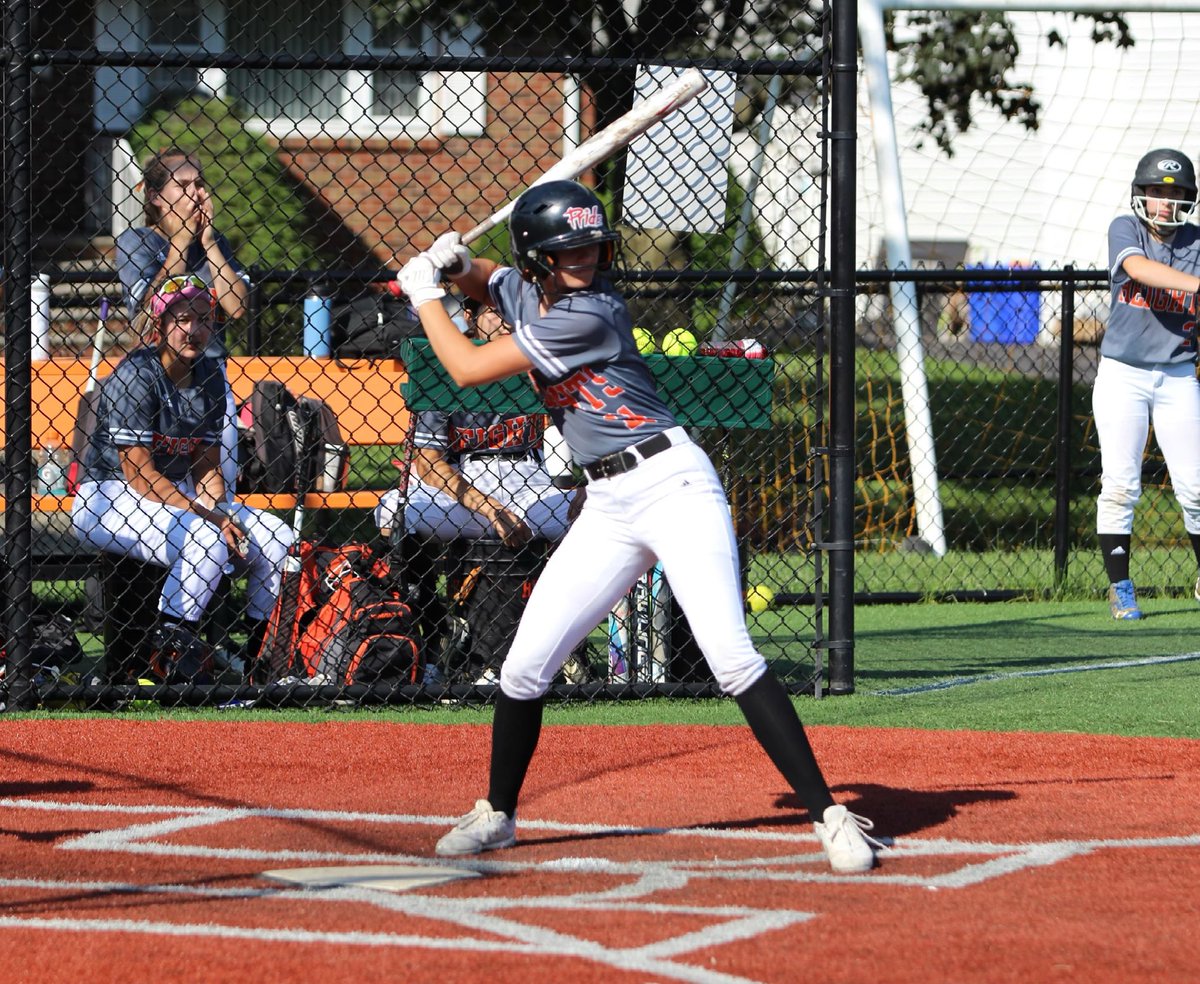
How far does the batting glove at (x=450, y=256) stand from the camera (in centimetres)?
459

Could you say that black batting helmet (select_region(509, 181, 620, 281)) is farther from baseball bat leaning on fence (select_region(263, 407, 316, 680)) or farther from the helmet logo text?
baseball bat leaning on fence (select_region(263, 407, 316, 680))

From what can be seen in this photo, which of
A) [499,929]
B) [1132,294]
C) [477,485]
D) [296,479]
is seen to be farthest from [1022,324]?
[499,929]

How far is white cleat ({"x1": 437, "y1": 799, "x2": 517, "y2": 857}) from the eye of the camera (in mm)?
4477

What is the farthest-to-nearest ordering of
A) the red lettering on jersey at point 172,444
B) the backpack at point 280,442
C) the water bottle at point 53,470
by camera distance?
1. the water bottle at point 53,470
2. the backpack at point 280,442
3. the red lettering on jersey at point 172,444

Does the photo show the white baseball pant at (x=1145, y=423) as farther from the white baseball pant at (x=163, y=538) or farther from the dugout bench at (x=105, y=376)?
the white baseball pant at (x=163, y=538)

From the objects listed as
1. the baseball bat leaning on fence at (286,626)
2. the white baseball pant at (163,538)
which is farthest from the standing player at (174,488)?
the baseball bat leaning on fence at (286,626)

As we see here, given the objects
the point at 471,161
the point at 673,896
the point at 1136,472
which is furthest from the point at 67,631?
the point at 471,161

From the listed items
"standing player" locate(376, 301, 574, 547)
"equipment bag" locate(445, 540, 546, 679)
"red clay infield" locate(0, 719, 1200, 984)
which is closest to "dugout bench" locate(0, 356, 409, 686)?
"standing player" locate(376, 301, 574, 547)

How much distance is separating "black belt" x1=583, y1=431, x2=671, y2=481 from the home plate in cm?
105

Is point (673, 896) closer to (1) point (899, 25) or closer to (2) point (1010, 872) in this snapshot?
(2) point (1010, 872)

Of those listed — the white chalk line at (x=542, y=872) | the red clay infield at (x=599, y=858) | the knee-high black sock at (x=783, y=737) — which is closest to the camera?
the red clay infield at (x=599, y=858)

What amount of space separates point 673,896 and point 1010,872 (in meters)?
0.84

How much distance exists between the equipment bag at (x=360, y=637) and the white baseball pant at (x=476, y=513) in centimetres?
39

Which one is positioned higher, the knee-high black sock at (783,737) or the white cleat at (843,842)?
the knee-high black sock at (783,737)
